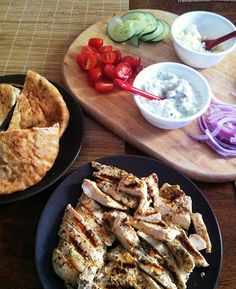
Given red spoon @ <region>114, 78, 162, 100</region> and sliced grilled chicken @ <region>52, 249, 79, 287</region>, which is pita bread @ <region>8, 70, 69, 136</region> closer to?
red spoon @ <region>114, 78, 162, 100</region>

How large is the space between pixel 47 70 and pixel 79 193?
1422 millimetres

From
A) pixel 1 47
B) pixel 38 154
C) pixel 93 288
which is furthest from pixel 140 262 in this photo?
pixel 1 47

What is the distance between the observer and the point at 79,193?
2383 millimetres

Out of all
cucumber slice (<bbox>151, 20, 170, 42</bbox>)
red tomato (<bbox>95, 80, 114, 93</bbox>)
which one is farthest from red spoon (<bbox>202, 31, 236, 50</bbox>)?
red tomato (<bbox>95, 80, 114, 93</bbox>)

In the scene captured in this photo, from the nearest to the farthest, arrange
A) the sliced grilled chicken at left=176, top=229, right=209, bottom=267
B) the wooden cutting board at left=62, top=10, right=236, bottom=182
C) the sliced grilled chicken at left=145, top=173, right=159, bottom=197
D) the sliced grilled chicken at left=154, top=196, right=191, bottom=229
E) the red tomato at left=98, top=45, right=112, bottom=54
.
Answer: the sliced grilled chicken at left=176, top=229, right=209, bottom=267, the sliced grilled chicken at left=154, top=196, right=191, bottom=229, the sliced grilled chicken at left=145, top=173, right=159, bottom=197, the wooden cutting board at left=62, top=10, right=236, bottom=182, the red tomato at left=98, top=45, right=112, bottom=54

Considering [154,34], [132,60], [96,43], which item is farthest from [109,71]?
[154,34]

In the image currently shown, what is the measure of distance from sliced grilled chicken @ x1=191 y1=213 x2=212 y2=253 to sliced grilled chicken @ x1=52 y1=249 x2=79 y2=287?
744mm

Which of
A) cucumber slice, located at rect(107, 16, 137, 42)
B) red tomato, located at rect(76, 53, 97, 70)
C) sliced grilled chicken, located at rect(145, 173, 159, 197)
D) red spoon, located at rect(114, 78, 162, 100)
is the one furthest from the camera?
cucumber slice, located at rect(107, 16, 137, 42)

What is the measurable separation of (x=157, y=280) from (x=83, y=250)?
1.37 feet

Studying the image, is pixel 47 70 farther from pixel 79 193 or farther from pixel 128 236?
pixel 128 236

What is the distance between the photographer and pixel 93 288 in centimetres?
191

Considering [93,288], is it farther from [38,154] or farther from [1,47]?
[1,47]

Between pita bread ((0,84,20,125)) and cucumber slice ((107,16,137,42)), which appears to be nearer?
pita bread ((0,84,20,125))

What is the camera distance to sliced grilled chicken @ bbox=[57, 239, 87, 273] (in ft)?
6.51
